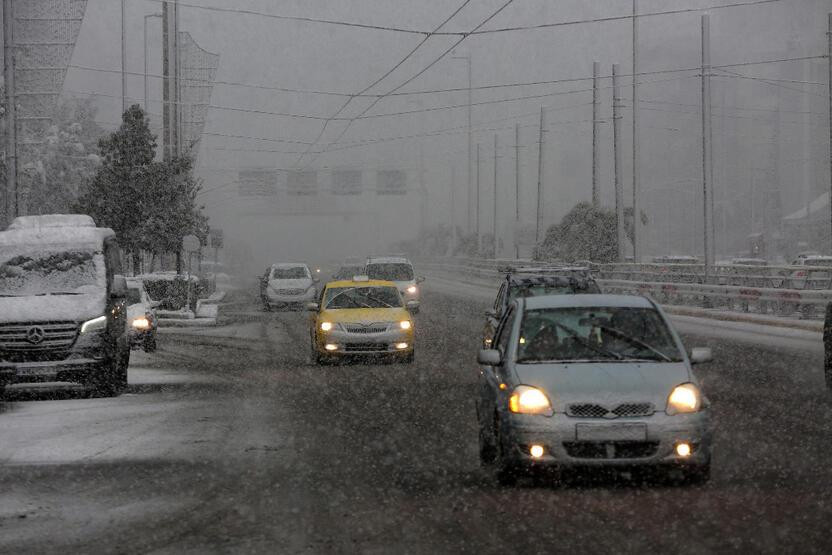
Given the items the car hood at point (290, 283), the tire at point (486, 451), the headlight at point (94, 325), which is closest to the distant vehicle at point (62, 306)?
the headlight at point (94, 325)

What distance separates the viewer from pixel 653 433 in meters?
8.84

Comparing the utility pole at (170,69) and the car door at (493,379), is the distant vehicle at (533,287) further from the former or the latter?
the utility pole at (170,69)

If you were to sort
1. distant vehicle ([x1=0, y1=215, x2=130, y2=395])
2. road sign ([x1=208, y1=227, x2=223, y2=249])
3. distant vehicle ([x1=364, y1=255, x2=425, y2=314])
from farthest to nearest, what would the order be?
road sign ([x1=208, y1=227, x2=223, y2=249]) → distant vehicle ([x1=364, y1=255, x2=425, y2=314]) → distant vehicle ([x1=0, y1=215, x2=130, y2=395])

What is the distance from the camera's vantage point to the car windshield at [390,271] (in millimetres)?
40156

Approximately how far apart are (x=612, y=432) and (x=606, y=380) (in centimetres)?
48

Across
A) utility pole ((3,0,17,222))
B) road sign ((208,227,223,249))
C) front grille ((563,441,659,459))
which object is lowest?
front grille ((563,441,659,459))

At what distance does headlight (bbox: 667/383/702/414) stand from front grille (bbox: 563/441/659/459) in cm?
30

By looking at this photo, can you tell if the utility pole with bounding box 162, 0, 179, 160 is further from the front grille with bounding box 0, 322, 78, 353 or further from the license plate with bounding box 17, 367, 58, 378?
the license plate with bounding box 17, 367, 58, 378

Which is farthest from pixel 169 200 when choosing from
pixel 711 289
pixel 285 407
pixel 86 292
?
pixel 285 407

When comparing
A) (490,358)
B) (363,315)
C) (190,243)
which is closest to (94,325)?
(363,315)

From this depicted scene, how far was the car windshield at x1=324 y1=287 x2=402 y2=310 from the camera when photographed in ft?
71.9

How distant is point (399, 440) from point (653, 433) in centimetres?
351

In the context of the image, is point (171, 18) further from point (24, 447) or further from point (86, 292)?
Result: point (24, 447)

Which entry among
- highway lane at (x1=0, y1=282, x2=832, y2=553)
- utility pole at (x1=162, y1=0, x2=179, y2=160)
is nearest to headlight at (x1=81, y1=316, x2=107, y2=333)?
highway lane at (x1=0, y1=282, x2=832, y2=553)
